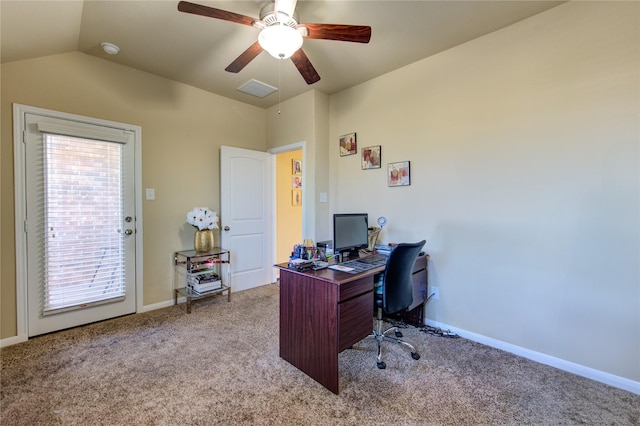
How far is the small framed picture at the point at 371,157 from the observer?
3.16m

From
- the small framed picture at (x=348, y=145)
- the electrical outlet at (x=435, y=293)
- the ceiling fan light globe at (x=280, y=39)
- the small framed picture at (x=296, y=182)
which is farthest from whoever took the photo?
the small framed picture at (x=296, y=182)

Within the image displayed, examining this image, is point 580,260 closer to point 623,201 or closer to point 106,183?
point 623,201

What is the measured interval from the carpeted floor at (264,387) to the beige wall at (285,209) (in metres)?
2.18

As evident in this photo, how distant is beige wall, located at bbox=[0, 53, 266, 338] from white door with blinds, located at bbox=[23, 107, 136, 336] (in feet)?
0.44

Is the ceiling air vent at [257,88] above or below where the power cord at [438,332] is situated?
above

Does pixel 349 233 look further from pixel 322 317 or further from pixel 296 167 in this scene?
pixel 296 167

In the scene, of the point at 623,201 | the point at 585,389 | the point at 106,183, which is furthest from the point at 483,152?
the point at 106,183

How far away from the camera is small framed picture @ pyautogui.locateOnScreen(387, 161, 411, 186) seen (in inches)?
114

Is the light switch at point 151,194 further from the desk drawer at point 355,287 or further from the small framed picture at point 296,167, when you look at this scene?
the desk drawer at point 355,287

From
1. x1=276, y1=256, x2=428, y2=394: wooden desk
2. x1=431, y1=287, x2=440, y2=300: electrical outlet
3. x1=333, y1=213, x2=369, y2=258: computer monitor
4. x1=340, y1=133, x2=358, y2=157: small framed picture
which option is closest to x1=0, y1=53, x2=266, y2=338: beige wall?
x1=340, y1=133, x2=358, y2=157: small framed picture

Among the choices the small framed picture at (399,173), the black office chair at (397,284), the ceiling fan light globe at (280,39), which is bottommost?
the black office chair at (397,284)

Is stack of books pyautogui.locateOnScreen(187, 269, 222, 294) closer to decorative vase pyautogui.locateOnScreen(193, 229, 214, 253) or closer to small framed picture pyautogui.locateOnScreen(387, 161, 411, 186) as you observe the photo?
decorative vase pyautogui.locateOnScreen(193, 229, 214, 253)

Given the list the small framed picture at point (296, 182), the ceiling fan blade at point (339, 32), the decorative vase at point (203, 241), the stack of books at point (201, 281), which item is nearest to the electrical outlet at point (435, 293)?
the ceiling fan blade at point (339, 32)

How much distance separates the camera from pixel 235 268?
3732 mm
